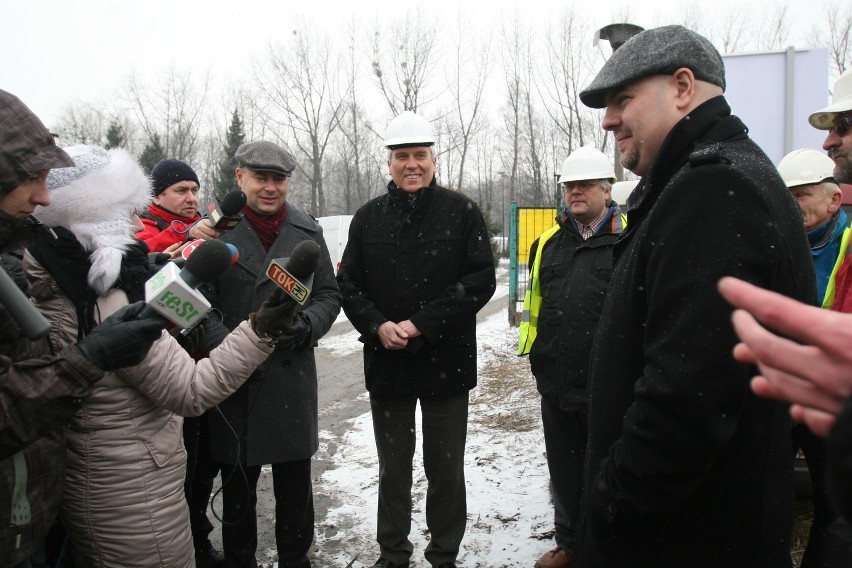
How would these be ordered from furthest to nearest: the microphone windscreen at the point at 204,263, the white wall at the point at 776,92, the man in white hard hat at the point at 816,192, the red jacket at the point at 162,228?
the white wall at the point at 776,92
the man in white hard hat at the point at 816,192
the red jacket at the point at 162,228
the microphone windscreen at the point at 204,263

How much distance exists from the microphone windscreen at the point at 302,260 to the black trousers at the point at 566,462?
1.96 metres

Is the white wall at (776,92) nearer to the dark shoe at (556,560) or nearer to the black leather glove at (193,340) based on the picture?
the dark shoe at (556,560)

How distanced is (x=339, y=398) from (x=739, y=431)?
240 inches

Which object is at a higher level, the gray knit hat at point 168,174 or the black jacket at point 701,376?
the gray knit hat at point 168,174

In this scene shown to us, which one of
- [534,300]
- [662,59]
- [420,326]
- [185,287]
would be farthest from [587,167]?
[185,287]

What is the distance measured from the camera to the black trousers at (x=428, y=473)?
3625 mm

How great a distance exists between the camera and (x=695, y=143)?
178 cm

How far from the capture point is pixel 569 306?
3.78 m

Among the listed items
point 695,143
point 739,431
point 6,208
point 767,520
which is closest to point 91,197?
point 6,208

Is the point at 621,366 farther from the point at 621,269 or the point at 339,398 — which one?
the point at 339,398

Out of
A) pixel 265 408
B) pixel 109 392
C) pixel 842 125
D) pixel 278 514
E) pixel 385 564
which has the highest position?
pixel 842 125

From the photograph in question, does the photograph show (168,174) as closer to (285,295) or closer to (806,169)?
(285,295)

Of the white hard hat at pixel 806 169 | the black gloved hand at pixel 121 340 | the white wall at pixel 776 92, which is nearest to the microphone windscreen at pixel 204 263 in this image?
the black gloved hand at pixel 121 340

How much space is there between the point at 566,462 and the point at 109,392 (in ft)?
8.79
